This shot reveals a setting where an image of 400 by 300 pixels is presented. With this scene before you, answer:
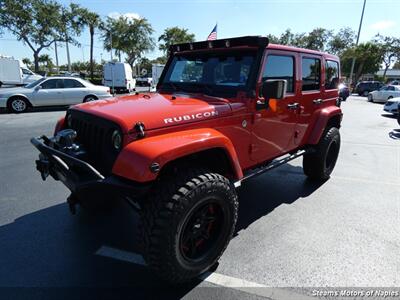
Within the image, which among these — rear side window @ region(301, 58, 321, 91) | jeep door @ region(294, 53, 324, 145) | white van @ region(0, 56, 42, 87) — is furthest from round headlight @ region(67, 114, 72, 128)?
white van @ region(0, 56, 42, 87)

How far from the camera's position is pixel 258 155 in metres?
3.58

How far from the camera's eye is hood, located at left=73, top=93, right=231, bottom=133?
2506 millimetres

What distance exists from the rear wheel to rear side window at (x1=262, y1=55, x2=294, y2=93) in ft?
38.5

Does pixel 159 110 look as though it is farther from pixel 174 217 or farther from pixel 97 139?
pixel 174 217

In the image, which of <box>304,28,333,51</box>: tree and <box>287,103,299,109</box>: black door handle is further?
<box>304,28,333,51</box>: tree

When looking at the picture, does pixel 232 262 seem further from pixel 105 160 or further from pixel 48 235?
pixel 48 235

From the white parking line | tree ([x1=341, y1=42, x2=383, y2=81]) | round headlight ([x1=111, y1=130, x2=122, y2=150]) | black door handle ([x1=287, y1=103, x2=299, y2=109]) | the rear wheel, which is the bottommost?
the white parking line

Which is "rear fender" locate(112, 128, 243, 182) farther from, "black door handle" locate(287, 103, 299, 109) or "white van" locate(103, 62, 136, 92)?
"white van" locate(103, 62, 136, 92)

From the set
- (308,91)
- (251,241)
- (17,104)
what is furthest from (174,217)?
(17,104)

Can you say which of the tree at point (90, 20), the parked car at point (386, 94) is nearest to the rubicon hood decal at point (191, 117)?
the parked car at point (386, 94)

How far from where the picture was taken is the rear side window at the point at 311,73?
4180mm

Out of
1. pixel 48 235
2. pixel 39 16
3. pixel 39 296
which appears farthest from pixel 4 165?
pixel 39 16

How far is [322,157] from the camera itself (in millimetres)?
4742

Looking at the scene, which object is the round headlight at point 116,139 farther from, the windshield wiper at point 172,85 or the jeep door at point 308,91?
the jeep door at point 308,91
